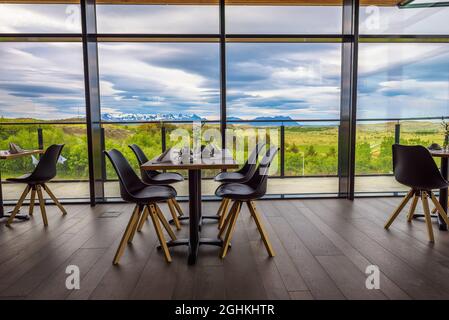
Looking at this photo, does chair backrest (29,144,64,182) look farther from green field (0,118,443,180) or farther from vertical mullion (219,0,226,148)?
vertical mullion (219,0,226,148)

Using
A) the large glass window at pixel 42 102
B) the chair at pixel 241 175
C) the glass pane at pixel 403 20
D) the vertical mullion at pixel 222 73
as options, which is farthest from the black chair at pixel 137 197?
the glass pane at pixel 403 20

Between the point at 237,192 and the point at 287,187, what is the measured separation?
227cm

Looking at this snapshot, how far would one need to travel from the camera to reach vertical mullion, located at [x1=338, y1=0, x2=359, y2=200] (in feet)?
14.5

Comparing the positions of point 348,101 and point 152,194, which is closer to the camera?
point 152,194

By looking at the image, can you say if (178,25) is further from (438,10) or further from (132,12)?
(438,10)

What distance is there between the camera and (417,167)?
3.12 meters

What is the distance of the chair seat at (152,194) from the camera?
260 centimetres

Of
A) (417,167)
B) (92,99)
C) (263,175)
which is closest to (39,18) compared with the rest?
(92,99)

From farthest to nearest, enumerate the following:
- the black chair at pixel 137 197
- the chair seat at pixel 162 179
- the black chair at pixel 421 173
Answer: the chair seat at pixel 162 179 < the black chair at pixel 421 173 < the black chair at pixel 137 197

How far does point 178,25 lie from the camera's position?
4.45 metres

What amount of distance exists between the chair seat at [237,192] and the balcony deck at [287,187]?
5.67 feet

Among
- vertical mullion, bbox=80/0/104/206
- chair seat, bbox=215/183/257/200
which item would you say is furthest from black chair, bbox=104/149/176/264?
vertical mullion, bbox=80/0/104/206

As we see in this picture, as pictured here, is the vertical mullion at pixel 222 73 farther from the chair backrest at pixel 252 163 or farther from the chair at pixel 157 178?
the chair at pixel 157 178

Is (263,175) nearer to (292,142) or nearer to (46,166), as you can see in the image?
(292,142)
